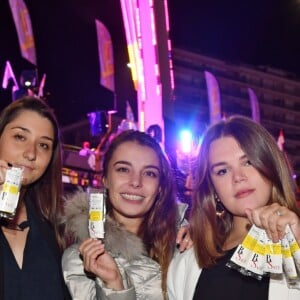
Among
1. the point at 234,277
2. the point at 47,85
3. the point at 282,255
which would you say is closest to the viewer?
the point at 282,255

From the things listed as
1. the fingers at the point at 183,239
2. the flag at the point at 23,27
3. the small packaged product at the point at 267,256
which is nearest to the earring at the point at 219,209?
the fingers at the point at 183,239

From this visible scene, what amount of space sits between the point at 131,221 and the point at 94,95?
26447mm

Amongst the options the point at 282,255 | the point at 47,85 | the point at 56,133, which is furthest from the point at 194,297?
the point at 47,85

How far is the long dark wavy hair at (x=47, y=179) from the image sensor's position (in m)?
3.22

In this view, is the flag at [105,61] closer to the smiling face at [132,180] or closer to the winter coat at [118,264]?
the smiling face at [132,180]

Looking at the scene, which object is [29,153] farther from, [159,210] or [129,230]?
[159,210]

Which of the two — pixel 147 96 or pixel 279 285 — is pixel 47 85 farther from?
pixel 279 285

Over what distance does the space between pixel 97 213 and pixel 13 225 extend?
81cm

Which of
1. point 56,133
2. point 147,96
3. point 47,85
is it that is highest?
point 47,85

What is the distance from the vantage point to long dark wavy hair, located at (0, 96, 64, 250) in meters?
3.22

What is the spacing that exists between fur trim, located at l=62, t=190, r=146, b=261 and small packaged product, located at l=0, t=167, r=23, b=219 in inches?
25.7

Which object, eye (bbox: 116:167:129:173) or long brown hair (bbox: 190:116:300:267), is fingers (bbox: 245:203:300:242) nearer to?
long brown hair (bbox: 190:116:300:267)

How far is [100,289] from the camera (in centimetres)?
281

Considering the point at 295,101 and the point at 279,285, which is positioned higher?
the point at 295,101
